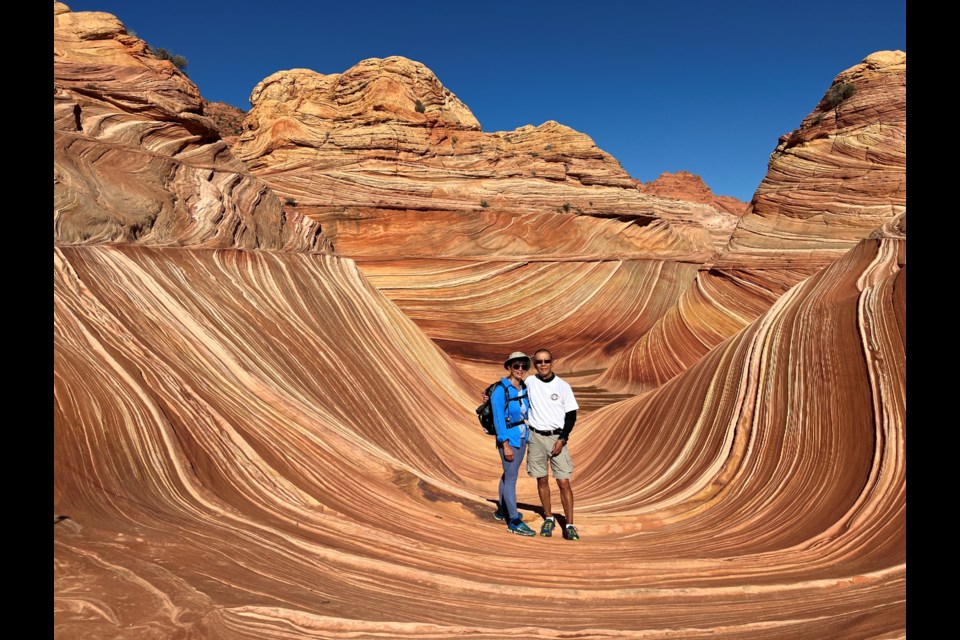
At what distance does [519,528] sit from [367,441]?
83.8 inches

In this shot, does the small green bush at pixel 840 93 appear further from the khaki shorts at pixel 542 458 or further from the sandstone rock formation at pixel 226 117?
the sandstone rock formation at pixel 226 117

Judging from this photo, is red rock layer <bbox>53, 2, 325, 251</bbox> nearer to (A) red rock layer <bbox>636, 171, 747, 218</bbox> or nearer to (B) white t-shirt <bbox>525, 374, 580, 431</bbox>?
(B) white t-shirt <bbox>525, 374, 580, 431</bbox>

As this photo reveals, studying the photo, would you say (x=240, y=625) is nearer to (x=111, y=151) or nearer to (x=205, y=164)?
(x=111, y=151)

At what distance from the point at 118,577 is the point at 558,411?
2.95 meters

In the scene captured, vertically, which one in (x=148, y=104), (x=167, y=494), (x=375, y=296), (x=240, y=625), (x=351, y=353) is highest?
(x=148, y=104)

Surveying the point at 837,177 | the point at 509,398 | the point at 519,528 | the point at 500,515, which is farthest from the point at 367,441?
the point at 837,177

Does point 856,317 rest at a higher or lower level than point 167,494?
higher

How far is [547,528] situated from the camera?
5078 millimetres

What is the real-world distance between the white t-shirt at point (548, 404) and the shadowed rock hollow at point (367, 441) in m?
0.83

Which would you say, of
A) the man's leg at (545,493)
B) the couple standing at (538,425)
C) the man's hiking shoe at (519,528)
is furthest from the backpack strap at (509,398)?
the man's hiking shoe at (519,528)

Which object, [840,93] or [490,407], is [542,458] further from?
[840,93]

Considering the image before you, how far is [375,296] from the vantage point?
12.1 m

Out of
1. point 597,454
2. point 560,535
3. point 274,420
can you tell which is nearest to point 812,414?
point 560,535

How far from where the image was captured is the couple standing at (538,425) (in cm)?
494
